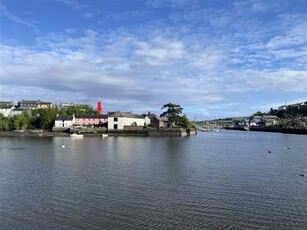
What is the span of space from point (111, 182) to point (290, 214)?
436 inches

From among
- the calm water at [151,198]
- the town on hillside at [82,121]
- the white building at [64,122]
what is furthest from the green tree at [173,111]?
the calm water at [151,198]

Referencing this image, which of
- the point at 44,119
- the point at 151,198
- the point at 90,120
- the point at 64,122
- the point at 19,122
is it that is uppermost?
the point at 44,119

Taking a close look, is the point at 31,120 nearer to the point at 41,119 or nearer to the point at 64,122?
the point at 41,119

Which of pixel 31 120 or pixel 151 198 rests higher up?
pixel 31 120

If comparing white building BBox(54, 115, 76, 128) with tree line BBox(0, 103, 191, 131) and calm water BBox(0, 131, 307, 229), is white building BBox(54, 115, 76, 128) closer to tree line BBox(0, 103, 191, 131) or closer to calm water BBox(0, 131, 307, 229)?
tree line BBox(0, 103, 191, 131)

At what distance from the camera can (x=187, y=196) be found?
16469 mm

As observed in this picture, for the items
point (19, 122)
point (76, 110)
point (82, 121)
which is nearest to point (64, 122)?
point (82, 121)

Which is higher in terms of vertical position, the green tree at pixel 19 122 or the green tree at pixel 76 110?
the green tree at pixel 76 110

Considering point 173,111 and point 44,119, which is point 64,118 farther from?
point 173,111

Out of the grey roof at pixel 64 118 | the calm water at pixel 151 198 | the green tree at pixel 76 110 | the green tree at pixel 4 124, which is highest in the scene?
the green tree at pixel 76 110

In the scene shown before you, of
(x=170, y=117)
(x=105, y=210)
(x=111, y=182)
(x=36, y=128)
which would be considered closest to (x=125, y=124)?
(x=170, y=117)

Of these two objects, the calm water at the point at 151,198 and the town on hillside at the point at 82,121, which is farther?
the town on hillside at the point at 82,121

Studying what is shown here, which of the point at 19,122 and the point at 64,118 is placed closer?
the point at 19,122

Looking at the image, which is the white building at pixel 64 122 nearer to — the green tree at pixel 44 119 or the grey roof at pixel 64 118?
the grey roof at pixel 64 118
